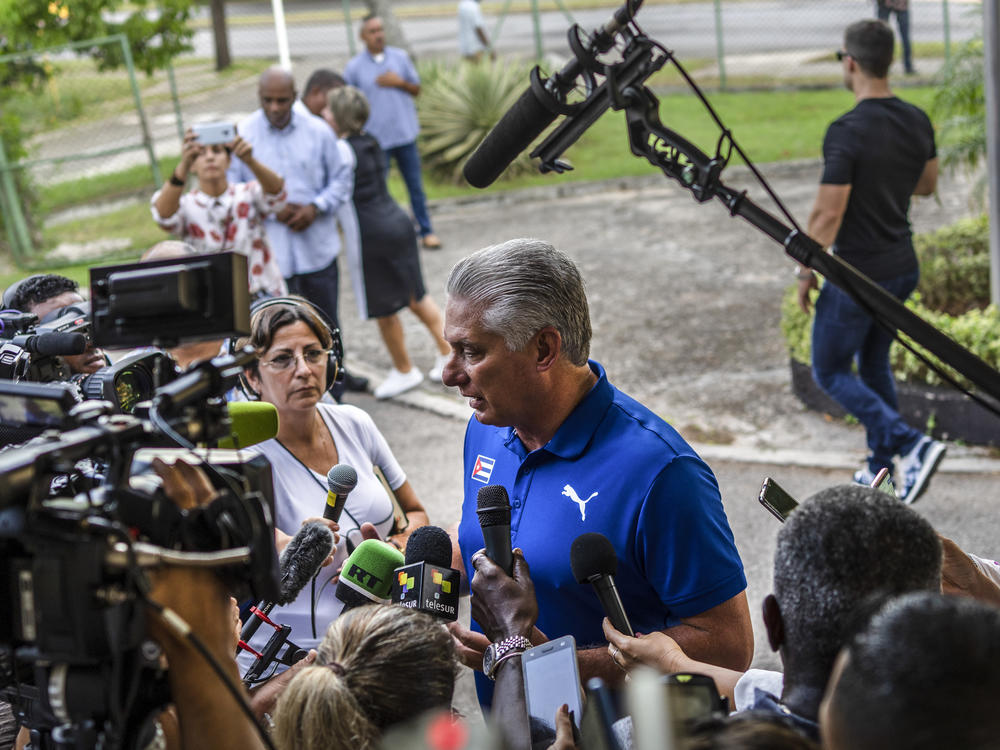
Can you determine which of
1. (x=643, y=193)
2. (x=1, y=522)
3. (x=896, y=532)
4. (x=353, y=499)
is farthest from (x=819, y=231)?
(x=643, y=193)

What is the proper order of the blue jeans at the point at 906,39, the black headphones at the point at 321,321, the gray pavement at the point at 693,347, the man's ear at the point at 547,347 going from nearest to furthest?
the man's ear at the point at 547,347
the black headphones at the point at 321,321
the gray pavement at the point at 693,347
the blue jeans at the point at 906,39

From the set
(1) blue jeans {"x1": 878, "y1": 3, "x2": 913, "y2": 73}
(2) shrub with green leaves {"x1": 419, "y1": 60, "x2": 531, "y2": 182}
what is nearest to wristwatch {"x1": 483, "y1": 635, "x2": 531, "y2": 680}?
(2) shrub with green leaves {"x1": 419, "y1": 60, "x2": 531, "y2": 182}

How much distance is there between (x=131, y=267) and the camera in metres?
2.16

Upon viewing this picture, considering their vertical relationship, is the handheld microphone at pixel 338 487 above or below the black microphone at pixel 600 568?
below

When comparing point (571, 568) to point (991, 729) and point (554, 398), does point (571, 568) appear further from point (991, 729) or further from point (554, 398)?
point (991, 729)

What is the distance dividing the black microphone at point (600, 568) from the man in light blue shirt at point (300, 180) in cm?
485

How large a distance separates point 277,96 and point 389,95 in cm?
395

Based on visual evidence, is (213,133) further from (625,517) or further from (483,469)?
(625,517)

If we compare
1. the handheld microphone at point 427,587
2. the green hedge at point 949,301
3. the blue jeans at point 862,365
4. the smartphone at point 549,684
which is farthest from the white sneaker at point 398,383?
the smartphone at point 549,684

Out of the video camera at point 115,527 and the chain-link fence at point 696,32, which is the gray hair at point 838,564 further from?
the chain-link fence at point 696,32

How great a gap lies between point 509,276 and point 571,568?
0.79 m

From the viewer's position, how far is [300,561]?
3.14 m

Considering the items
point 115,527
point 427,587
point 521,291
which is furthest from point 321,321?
point 115,527

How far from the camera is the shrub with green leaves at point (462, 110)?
14.3 metres
